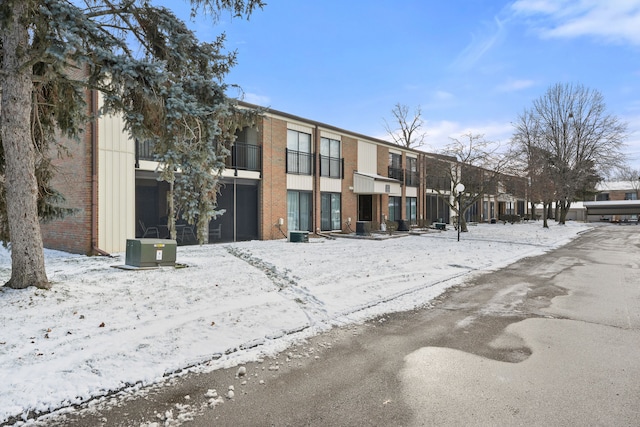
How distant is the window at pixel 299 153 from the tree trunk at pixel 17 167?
1265cm

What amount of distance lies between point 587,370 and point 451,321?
77.3 inches

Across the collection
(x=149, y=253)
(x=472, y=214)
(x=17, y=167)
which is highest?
(x=17, y=167)

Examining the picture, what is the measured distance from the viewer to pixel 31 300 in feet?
19.5

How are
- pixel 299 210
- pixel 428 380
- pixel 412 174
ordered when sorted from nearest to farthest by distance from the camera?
pixel 428 380 → pixel 299 210 → pixel 412 174

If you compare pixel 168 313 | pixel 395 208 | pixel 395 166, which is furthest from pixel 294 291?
pixel 395 166

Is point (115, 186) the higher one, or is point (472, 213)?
point (115, 186)

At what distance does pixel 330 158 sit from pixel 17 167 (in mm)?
15991

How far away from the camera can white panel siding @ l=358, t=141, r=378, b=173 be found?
77.4 feet

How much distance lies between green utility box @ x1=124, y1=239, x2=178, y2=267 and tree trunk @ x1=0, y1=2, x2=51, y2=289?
2.68 m

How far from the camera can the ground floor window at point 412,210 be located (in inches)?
1143

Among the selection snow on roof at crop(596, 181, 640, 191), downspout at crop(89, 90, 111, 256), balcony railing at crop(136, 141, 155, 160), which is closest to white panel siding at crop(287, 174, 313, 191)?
balcony railing at crop(136, 141, 155, 160)

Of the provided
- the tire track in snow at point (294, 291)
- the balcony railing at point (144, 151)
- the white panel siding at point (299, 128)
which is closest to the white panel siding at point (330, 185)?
the white panel siding at point (299, 128)

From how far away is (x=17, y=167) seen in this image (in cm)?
644

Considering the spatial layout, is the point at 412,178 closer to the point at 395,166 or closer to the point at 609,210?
the point at 395,166
